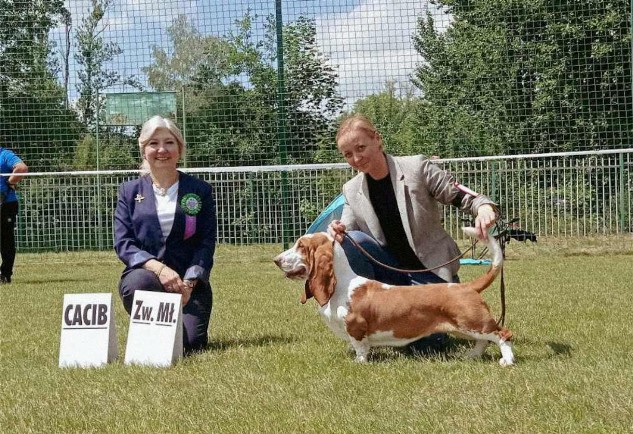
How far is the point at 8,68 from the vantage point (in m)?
13.3

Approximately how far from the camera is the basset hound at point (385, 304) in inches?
150

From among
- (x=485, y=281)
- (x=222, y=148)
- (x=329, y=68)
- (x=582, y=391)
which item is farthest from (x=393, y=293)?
(x=222, y=148)

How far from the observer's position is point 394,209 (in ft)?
14.5

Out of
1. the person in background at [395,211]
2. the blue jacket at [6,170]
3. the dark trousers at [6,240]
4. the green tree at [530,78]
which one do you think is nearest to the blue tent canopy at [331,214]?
the person in background at [395,211]

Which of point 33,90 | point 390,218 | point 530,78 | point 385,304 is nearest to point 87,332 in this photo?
point 385,304

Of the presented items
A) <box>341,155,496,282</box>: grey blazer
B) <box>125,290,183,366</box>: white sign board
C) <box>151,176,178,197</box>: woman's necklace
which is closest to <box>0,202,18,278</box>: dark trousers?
<box>151,176,178,197</box>: woman's necklace

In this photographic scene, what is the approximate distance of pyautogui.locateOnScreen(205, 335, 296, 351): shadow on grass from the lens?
470 cm

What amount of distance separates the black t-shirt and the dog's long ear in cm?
A: 56

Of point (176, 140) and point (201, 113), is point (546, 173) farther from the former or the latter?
point (176, 140)

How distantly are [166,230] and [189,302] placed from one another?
1.39 ft

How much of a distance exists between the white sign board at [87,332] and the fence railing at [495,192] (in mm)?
7222

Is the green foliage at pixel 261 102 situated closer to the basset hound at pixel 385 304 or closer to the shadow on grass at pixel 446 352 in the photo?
the shadow on grass at pixel 446 352

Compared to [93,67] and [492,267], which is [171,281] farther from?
[93,67]

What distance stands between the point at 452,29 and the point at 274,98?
9.35 feet
